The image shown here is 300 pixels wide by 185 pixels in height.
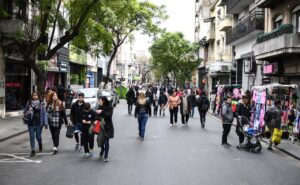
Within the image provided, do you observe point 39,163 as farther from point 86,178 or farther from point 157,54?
point 157,54

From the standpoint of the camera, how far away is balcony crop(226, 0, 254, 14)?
31.7 m

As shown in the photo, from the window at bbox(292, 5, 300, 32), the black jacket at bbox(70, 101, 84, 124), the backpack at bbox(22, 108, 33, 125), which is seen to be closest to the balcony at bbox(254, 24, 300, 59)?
the window at bbox(292, 5, 300, 32)

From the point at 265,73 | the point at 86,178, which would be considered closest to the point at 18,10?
the point at 265,73

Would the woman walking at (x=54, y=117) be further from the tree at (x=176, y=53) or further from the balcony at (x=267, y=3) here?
the tree at (x=176, y=53)

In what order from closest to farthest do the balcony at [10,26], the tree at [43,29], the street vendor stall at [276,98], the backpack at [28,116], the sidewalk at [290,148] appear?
the backpack at [28,116]
the sidewalk at [290,148]
the street vendor stall at [276,98]
the tree at [43,29]
the balcony at [10,26]

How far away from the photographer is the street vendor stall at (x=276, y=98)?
53.8ft

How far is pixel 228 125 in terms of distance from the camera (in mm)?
13969

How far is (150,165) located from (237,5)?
25.1 m

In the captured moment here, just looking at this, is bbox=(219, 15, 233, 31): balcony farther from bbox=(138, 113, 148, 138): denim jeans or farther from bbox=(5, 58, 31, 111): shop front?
bbox=(138, 113, 148, 138): denim jeans

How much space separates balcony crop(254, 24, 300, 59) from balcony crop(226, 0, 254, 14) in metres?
8.60

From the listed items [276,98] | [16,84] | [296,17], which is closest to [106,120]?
[276,98]

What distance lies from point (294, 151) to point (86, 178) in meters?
7.26

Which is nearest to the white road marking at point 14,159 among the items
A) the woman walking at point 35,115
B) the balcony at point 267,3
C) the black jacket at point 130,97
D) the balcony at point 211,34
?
the woman walking at point 35,115

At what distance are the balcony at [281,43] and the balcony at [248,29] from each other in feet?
14.8
